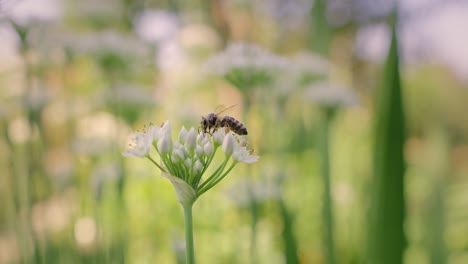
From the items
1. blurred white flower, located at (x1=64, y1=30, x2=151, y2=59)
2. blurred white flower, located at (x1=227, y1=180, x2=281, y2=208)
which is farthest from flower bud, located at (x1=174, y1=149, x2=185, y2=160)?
blurred white flower, located at (x1=64, y1=30, x2=151, y2=59)

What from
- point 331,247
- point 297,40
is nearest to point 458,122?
point 297,40

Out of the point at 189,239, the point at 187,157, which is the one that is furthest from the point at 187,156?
the point at 189,239

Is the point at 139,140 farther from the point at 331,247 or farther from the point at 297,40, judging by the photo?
the point at 297,40

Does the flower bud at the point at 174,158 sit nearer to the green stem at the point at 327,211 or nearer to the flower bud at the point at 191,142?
the flower bud at the point at 191,142

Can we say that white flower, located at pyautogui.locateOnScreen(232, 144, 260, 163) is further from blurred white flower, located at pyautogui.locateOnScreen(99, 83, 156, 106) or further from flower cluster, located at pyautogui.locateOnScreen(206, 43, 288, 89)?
blurred white flower, located at pyautogui.locateOnScreen(99, 83, 156, 106)

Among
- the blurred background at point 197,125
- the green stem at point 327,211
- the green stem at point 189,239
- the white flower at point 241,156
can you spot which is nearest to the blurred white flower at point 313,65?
the blurred background at point 197,125
